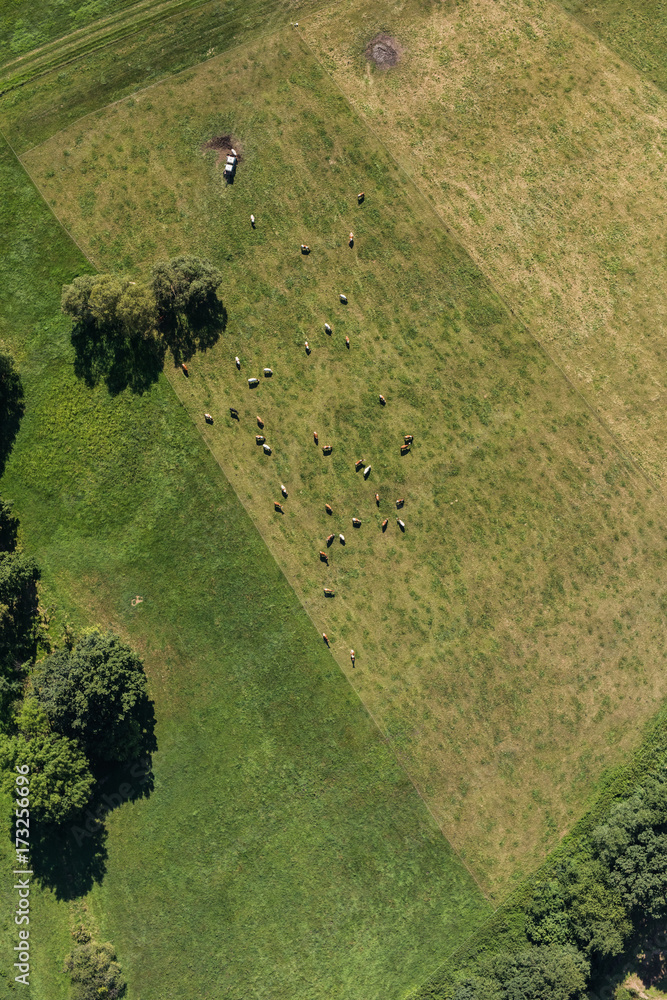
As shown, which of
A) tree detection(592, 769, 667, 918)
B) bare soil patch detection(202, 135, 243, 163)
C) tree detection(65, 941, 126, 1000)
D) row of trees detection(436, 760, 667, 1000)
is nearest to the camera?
row of trees detection(436, 760, 667, 1000)

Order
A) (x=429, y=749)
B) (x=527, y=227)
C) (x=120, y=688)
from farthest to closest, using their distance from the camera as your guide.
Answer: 1. (x=527, y=227)
2. (x=429, y=749)
3. (x=120, y=688)

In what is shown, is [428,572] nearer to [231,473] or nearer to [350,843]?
[231,473]

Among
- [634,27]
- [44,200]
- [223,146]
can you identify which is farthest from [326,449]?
[634,27]

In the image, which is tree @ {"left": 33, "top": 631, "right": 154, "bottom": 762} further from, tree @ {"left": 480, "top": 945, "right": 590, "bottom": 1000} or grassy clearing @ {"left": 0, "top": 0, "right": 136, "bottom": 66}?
grassy clearing @ {"left": 0, "top": 0, "right": 136, "bottom": 66}

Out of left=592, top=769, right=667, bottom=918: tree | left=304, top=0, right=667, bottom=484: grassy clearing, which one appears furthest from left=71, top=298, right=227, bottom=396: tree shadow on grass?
left=592, top=769, right=667, bottom=918: tree

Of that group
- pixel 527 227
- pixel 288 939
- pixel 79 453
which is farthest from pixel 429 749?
pixel 527 227

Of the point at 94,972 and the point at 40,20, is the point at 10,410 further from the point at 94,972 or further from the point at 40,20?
the point at 94,972
